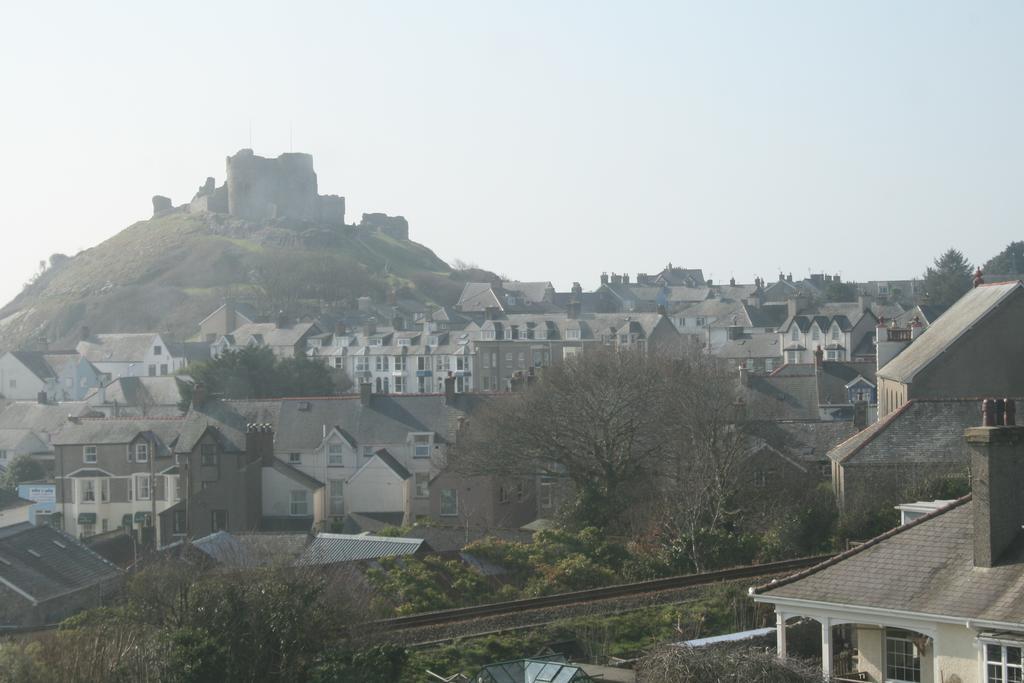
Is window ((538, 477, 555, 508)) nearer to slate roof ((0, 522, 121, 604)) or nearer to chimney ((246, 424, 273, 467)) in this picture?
chimney ((246, 424, 273, 467))

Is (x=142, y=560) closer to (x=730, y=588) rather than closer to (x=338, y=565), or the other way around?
(x=338, y=565)

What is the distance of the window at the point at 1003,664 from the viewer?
538 inches

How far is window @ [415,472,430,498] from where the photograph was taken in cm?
4531

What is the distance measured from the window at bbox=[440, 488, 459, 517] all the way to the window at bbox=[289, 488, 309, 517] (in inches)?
190

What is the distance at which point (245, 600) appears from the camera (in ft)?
54.1

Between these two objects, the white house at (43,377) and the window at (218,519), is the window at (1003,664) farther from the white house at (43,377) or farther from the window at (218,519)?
the white house at (43,377)

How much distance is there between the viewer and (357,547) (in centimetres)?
3259

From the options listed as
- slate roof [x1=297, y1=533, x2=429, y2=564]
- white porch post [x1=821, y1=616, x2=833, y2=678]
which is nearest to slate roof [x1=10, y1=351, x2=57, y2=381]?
slate roof [x1=297, y1=533, x2=429, y2=564]

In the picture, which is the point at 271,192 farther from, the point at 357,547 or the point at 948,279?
the point at 357,547

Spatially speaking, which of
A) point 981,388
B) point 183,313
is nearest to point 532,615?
point 981,388

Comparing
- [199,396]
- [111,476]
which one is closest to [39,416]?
[111,476]

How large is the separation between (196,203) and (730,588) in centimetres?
15788

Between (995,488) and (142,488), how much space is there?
3771 centimetres

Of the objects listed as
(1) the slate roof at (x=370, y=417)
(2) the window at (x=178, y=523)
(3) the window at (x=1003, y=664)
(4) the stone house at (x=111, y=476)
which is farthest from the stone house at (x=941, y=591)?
(4) the stone house at (x=111, y=476)
